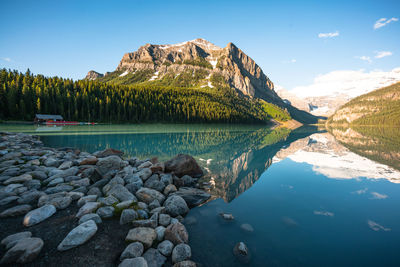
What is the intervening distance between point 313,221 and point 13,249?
38.6ft

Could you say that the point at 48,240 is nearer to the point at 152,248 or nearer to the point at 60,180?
the point at 152,248

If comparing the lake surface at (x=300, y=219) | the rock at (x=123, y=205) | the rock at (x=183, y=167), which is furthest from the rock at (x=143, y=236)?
the rock at (x=183, y=167)

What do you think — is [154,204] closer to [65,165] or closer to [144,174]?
[144,174]

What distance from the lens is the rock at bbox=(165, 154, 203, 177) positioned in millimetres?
14586

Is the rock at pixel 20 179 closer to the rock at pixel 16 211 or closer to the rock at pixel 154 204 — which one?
the rock at pixel 16 211

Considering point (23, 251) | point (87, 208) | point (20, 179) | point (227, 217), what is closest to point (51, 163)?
point (20, 179)

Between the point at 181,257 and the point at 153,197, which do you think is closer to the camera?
the point at 181,257

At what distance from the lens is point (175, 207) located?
9.02 m

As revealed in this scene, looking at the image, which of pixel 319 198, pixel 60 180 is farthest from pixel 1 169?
pixel 319 198

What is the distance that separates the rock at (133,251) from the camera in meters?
5.48

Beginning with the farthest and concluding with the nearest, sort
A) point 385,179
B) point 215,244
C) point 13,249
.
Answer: point 385,179, point 215,244, point 13,249

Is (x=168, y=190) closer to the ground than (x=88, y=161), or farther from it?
closer to the ground

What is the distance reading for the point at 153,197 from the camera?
31.3 feet

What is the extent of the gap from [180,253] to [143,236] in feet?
4.78
